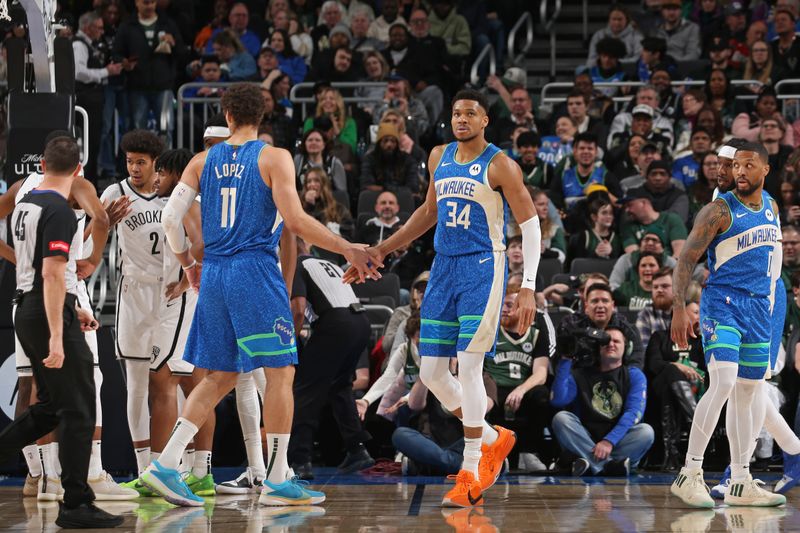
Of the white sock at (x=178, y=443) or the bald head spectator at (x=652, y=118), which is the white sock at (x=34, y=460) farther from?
the bald head spectator at (x=652, y=118)

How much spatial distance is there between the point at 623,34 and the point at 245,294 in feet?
36.5

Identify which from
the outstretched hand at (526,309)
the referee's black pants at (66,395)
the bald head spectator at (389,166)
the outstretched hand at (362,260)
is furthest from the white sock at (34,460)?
the bald head spectator at (389,166)

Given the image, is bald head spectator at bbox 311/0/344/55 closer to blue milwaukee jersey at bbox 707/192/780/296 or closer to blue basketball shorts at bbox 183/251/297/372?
blue milwaukee jersey at bbox 707/192/780/296

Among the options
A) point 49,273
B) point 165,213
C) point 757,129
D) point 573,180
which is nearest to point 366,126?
point 573,180

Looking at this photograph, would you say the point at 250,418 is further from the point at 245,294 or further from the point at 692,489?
the point at 692,489

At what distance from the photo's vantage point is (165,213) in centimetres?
736

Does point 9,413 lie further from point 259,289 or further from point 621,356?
point 621,356

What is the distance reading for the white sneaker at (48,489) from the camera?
7.82 meters

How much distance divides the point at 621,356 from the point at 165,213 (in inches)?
165

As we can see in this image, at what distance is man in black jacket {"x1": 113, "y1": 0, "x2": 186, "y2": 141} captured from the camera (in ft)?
49.2

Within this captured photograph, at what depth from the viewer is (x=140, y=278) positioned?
27.4 ft

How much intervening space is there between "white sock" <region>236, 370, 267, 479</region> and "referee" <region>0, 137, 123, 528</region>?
62.9 inches

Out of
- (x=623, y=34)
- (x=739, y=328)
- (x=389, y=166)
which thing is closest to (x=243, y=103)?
(x=739, y=328)

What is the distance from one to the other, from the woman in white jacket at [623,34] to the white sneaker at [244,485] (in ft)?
32.7
